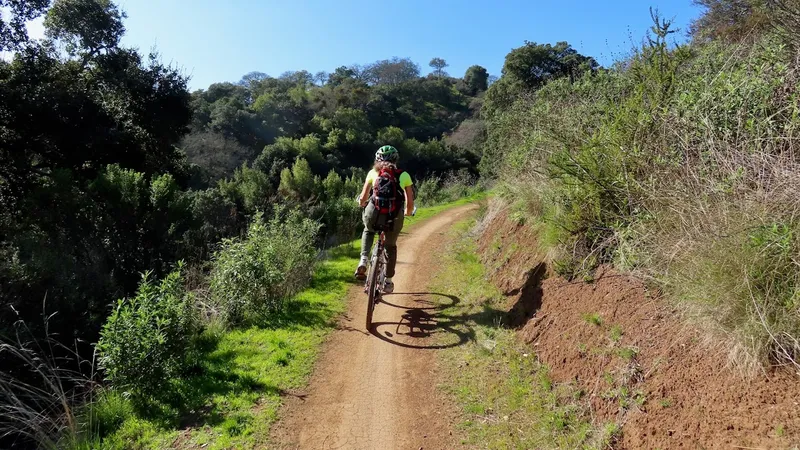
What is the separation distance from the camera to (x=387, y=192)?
5.98 metres

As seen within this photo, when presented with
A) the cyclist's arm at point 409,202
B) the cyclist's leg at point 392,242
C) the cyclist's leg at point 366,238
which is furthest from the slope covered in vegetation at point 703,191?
the cyclist's leg at point 366,238

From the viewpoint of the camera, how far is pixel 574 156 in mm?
5375

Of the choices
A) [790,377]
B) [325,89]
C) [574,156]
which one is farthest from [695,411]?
[325,89]

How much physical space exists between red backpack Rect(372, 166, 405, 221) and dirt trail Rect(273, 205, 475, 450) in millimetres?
1649

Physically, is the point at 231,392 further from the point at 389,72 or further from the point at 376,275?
the point at 389,72

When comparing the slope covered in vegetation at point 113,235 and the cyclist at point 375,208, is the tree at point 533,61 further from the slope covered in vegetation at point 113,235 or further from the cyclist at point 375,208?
the cyclist at point 375,208

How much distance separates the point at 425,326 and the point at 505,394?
6.63ft

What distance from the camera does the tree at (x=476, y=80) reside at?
262 ft

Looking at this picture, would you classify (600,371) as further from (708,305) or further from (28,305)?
(28,305)

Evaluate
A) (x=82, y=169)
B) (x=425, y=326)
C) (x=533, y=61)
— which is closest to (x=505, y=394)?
(x=425, y=326)

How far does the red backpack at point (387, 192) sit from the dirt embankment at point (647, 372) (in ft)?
6.93

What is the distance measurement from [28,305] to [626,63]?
1076cm

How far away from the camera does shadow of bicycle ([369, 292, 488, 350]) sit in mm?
5754

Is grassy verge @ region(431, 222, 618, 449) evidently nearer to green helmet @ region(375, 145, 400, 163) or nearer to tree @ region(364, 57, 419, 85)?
green helmet @ region(375, 145, 400, 163)
